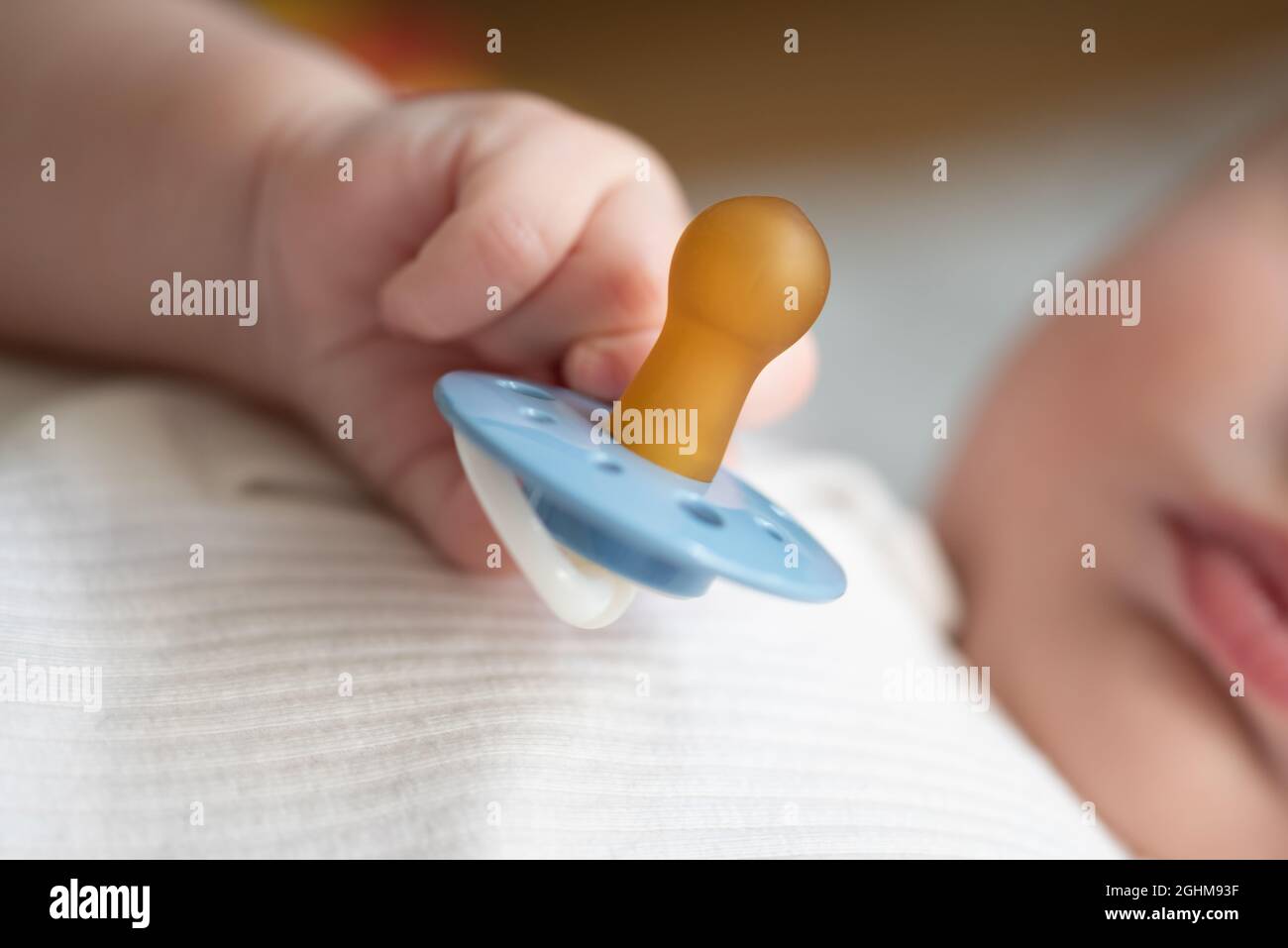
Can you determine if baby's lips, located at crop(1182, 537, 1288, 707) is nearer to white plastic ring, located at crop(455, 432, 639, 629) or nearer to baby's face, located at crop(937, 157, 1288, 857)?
baby's face, located at crop(937, 157, 1288, 857)

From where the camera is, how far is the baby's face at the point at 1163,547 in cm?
57

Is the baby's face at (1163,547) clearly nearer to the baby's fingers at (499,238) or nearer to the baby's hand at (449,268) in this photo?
the baby's hand at (449,268)

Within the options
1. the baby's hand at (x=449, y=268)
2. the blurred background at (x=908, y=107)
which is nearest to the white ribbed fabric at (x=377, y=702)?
the baby's hand at (x=449, y=268)

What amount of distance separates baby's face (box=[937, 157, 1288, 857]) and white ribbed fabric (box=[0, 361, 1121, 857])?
58 millimetres

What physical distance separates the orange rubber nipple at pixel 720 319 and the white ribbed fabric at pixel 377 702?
128 mm

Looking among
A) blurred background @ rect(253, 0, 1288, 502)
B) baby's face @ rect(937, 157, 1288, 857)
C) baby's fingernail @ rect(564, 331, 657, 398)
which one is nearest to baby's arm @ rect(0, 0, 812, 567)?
baby's fingernail @ rect(564, 331, 657, 398)

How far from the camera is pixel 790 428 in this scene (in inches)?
40.0

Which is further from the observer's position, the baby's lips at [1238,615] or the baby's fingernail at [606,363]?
the baby's lips at [1238,615]

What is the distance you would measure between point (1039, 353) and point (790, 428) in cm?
29

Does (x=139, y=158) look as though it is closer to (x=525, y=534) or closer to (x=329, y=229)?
(x=329, y=229)

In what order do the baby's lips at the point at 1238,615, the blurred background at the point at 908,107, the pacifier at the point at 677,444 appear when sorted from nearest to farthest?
the pacifier at the point at 677,444
the baby's lips at the point at 1238,615
the blurred background at the point at 908,107

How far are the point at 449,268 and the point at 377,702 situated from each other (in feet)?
0.55

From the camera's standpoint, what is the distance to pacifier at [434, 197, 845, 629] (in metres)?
0.31

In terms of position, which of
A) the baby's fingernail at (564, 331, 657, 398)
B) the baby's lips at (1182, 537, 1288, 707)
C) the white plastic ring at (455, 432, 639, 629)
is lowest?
the baby's lips at (1182, 537, 1288, 707)
